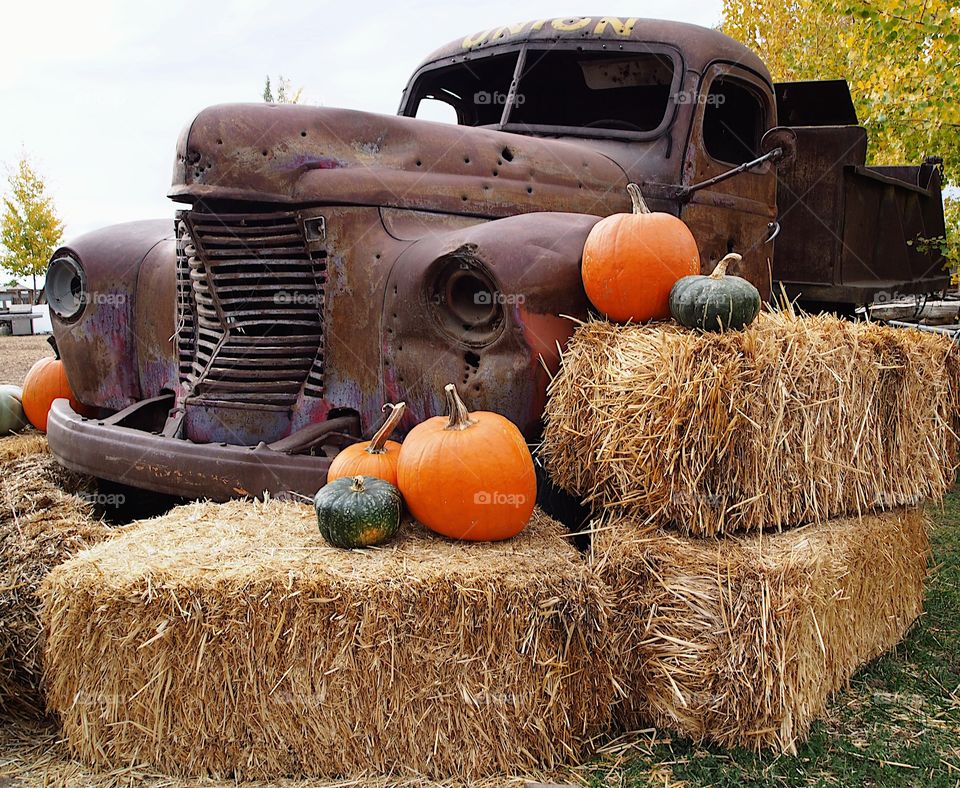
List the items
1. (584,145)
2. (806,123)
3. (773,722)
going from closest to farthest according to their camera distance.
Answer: (773,722) < (584,145) < (806,123)

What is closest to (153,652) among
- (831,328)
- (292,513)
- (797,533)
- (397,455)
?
(292,513)

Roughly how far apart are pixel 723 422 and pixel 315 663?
1534 mm

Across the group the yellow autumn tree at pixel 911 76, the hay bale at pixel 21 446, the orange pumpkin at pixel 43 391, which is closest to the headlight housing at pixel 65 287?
the orange pumpkin at pixel 43 391

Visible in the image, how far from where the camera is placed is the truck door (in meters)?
4.67

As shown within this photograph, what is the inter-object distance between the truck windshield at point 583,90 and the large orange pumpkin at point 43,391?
310cm

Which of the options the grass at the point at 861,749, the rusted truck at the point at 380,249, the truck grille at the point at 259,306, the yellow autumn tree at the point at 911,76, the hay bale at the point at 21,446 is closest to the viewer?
the grass at the point at 861,749

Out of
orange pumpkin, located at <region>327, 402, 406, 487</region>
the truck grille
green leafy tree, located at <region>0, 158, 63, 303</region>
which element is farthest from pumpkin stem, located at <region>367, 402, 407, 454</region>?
green leafy tree, located at <region>0, 158, 63, 303</region>

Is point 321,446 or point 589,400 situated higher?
point 589,400

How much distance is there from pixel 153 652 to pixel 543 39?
154 inches

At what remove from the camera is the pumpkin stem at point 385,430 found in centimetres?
313

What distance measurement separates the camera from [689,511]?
112 inches

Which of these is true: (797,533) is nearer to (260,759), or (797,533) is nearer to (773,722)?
(773,722)

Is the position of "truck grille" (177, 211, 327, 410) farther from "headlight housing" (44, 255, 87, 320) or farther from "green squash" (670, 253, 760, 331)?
"green squash" (670, 253, 760, 331)

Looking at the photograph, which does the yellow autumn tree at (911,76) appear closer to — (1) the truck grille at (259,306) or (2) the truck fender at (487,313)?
(2) the truck fender at (487,313)
